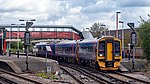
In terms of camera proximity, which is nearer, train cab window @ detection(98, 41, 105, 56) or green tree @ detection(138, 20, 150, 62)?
train cab window @ detection(98, 41, 105, 56)

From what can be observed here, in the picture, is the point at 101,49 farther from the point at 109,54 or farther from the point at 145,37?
the point at 145,37

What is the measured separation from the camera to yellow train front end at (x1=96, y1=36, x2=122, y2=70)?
3303 cm

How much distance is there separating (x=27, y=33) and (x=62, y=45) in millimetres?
18321

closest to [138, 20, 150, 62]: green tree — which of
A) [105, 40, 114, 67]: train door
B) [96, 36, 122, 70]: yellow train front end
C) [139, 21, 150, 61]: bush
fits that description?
[139, 21, 150, 61]: bush

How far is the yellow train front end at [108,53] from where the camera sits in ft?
108

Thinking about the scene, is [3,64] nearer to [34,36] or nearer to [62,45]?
[62,45]

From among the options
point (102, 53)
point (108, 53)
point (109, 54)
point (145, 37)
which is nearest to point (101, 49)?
point (102, 53)

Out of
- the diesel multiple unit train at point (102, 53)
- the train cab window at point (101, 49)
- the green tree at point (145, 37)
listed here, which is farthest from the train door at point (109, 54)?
the green tree at point (145, 37)

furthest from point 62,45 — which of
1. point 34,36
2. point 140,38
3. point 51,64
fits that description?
point 34,36

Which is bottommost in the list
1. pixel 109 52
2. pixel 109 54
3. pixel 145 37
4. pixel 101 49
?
pixel 109 54

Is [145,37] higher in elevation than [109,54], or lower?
higher

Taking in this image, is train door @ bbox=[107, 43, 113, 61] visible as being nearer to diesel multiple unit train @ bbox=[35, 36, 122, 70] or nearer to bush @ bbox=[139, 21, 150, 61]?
diesel multiple unit train @ bbox=[35, 36, 122, 70]

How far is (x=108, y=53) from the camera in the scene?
33.2m

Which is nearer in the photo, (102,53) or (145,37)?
(102,53)
